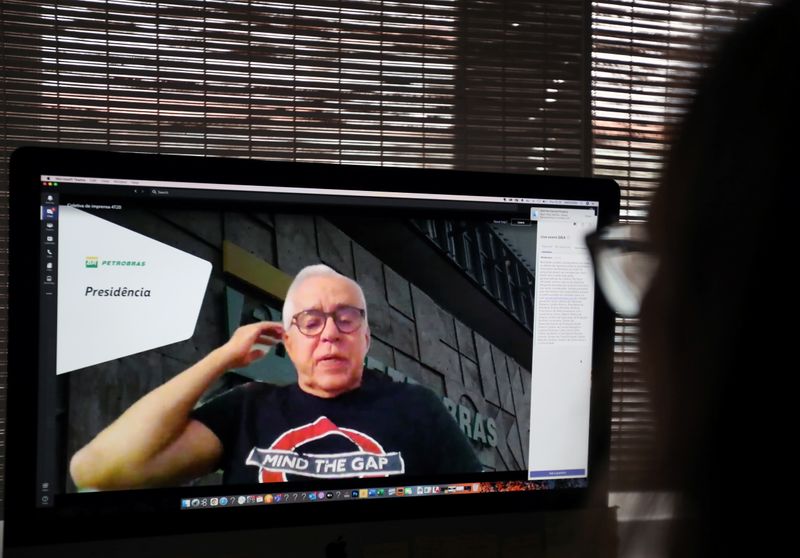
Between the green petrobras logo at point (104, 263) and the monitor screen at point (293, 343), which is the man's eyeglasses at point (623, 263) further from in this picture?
the green petrobras logo at point (104, 263)

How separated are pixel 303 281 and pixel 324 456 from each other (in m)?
0.21

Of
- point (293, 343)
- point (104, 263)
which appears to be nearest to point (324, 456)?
point (293, 343)

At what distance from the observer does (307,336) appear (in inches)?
32.8

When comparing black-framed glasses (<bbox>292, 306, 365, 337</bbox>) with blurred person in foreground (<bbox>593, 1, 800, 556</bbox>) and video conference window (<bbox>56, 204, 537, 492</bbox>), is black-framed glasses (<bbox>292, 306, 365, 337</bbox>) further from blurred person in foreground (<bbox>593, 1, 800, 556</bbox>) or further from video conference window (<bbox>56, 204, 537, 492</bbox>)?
blurred person in foreground (<bbox>593, 1, 800, 556</bbox>)

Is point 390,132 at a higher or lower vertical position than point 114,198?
higher

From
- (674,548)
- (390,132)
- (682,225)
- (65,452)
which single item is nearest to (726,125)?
(682,225)

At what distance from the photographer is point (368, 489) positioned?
2.79 ft

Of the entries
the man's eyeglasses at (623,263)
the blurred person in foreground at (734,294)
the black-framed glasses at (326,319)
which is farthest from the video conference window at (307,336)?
the blurred person in foreground at (734,294)

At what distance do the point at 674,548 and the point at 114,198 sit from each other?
662 millimetres

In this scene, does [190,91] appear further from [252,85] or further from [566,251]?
[566,251]

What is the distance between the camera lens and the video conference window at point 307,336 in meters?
0.77

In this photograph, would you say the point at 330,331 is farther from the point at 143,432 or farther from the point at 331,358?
the point at 143,432

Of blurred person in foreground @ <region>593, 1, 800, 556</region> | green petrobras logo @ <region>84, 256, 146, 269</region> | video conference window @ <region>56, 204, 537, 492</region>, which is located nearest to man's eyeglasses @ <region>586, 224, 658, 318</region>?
blurred person in foreground @ <region>593, 1, 800, 556</region>

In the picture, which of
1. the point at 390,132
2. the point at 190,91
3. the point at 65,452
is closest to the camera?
the point at 65,452
